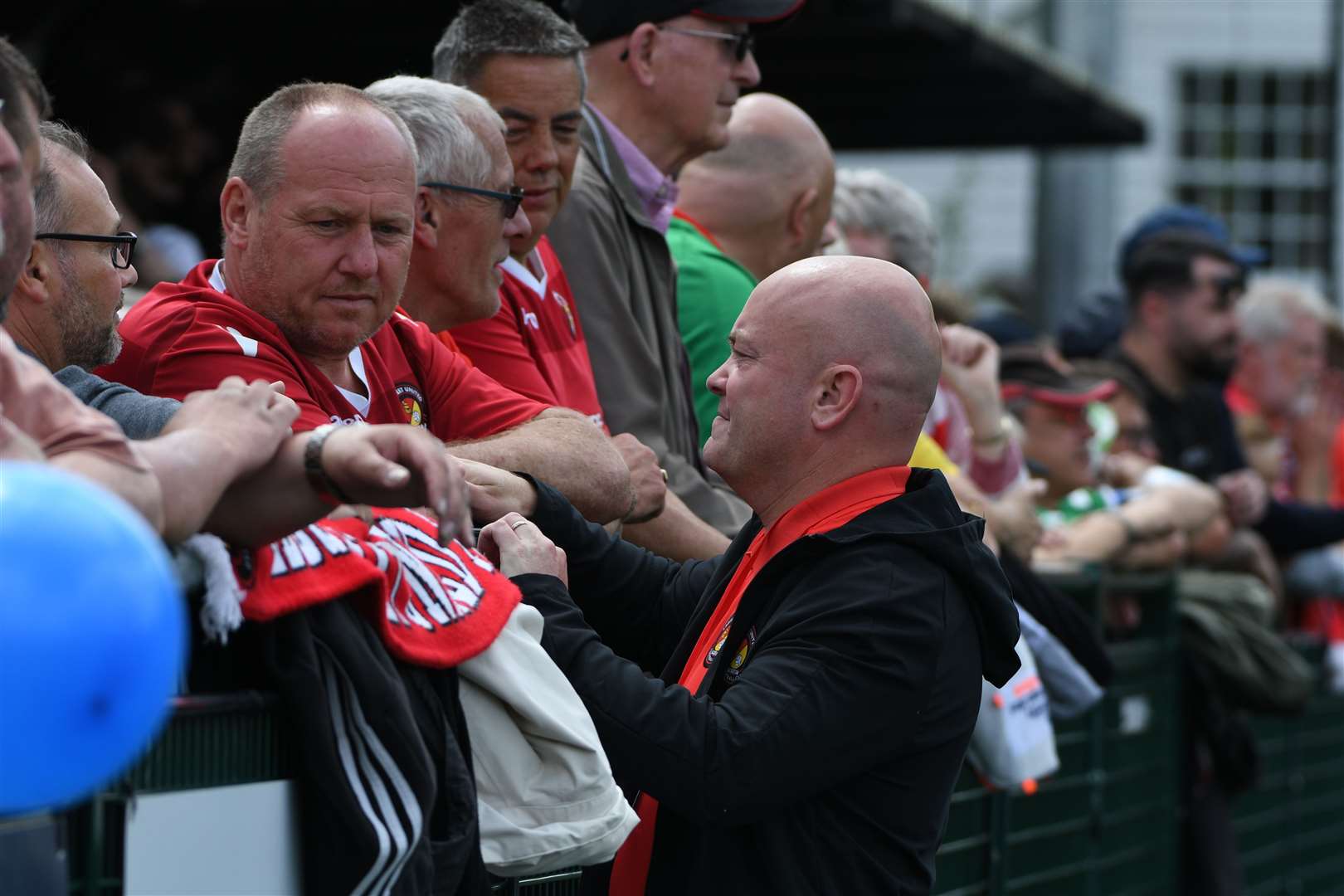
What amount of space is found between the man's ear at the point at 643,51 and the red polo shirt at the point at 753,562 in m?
1.86

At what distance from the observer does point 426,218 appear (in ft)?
11.6

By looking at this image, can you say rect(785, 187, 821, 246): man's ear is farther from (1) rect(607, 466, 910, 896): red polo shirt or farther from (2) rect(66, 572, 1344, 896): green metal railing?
(1) rect(607, 466, 910, 896): red polo shirt

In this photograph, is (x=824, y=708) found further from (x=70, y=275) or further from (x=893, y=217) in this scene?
(x=893, y=217)

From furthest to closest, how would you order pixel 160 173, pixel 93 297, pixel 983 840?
1. pixel 160 173
2. pixel 983 840
3. pixel 93 297

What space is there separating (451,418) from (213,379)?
68cm

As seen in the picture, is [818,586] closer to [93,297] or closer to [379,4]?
[93,297]

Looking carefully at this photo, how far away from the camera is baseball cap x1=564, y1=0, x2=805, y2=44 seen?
465 cm

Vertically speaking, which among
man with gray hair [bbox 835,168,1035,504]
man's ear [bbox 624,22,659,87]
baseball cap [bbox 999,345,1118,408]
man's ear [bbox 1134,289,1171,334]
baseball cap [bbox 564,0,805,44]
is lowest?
man's ear [bbox 1134,289,1171,334]

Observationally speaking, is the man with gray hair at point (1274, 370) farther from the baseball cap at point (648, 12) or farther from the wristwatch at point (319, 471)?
the wristwatch at point (319, 471)

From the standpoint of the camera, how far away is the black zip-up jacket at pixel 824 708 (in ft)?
8.90

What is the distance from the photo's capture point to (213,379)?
2.72 metres

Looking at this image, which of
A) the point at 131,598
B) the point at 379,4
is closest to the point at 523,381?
the point at 131,598

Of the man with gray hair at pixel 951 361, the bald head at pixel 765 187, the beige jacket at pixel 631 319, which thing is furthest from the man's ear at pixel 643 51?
the man with gray hair at pixel 951 361

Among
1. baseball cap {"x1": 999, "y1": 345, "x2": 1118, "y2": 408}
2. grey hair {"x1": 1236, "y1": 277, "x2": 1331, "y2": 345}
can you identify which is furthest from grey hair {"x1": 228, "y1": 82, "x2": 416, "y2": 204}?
grey hair {"x1": 1236, "y1": 277, "x2": 1331, "y2": 345}
